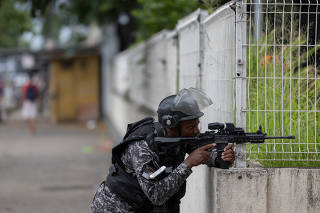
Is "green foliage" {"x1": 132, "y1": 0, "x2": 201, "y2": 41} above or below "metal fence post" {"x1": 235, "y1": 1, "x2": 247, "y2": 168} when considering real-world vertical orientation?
above

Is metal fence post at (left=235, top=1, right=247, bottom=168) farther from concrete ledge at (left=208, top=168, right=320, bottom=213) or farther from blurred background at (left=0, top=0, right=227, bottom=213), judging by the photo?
blurred background at (left=0, top=0, right=227, bottom=213)

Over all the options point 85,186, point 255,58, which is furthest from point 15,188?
point 255,58

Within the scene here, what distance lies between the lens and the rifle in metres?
4.16

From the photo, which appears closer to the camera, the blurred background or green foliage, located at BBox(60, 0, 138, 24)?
the blurred background

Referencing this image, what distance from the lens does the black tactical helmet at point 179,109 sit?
13.5 feet

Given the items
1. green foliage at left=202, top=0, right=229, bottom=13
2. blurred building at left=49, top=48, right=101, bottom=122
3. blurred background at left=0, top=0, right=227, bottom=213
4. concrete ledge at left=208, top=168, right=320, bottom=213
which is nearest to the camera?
concrete ledge at left=208, top=168, right=320, bottom=213

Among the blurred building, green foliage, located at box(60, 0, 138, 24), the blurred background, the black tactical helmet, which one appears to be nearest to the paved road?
the blurred background

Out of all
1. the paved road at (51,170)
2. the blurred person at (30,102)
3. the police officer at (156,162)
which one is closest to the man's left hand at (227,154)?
the police officer at (156,162)

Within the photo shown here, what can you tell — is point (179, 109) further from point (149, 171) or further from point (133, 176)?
point (133, 176)

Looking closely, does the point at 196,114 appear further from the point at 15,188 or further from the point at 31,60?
the point at 31,60

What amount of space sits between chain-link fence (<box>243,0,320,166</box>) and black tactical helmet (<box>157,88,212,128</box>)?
2.39 feet

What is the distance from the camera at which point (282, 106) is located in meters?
4.86

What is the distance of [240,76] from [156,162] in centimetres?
97

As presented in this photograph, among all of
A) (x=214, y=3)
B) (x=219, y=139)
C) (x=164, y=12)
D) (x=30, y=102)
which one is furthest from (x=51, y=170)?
(x=30, y=102)
